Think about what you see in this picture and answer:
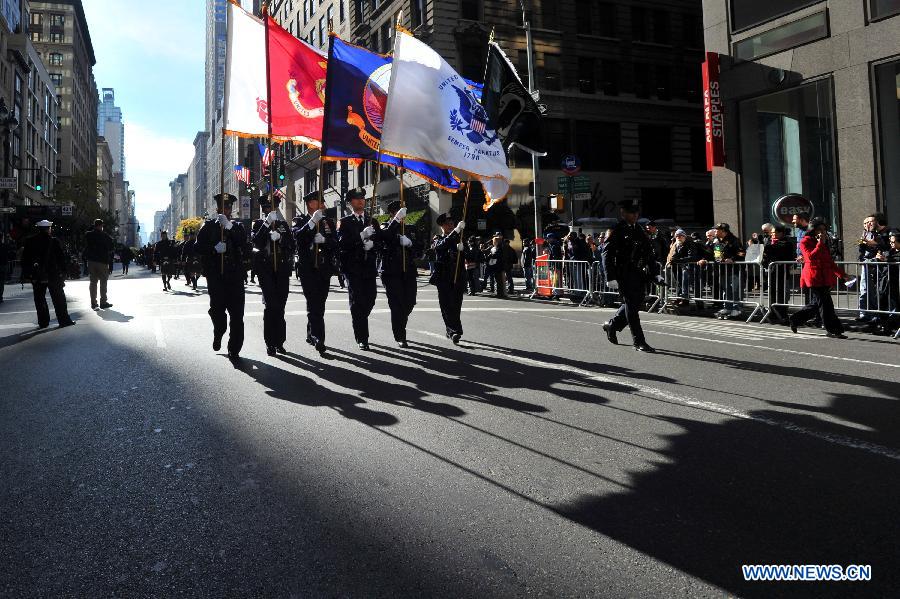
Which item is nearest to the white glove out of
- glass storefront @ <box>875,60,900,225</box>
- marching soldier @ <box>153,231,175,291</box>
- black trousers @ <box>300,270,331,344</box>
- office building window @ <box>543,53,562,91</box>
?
black trousers @ <box>300,270,331,344</box>

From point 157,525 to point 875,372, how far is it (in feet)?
22.2

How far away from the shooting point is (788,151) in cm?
1827

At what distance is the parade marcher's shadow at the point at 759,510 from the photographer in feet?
8.81

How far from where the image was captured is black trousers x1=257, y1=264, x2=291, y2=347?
8469mm

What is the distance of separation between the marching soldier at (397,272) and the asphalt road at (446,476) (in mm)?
1641

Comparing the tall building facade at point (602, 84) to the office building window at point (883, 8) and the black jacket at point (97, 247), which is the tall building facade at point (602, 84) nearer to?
the office building window at point (883, 8)

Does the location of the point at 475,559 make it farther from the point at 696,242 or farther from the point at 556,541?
the point at 696,242

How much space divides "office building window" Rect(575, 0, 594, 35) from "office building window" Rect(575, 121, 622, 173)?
4956 millimetres

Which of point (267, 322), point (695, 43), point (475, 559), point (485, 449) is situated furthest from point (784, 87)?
point (695, 43)

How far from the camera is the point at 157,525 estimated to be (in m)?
3.12

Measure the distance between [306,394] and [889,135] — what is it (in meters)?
15.7

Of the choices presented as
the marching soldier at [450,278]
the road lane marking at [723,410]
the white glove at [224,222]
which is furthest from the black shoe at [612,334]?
the white glove at [224,222]

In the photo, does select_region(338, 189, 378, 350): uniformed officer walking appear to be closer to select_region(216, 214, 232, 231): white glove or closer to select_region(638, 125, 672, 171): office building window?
select_region(216, 214, 232, 231): white glove

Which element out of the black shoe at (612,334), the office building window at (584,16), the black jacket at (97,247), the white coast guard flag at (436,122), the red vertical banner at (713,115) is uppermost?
the office building window at (584,16)
